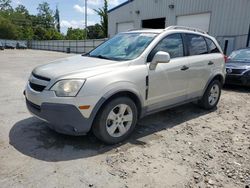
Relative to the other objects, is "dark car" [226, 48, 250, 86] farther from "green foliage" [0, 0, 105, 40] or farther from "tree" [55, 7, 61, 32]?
"tree" [55, 7, 61, 32]

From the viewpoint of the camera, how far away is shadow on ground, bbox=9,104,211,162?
352 cm

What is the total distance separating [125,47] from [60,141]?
1.94m

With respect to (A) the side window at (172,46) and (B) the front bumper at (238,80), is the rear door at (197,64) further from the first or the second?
(B) the front bumper at (238,80)

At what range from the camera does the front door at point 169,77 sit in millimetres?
4184

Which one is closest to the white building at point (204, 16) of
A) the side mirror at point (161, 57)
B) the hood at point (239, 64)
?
the hood at point (239, 64)

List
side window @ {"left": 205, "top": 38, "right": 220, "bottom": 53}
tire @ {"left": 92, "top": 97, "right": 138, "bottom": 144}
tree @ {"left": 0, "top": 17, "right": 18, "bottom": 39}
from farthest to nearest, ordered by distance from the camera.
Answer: tree @ {"left": 0, "top": 17, "right": 18, "bottom": 39} → side window @ {"left": 205, "top": 38, "right": 220, "bottom": 53} → tire @ {"left": 92, "top": 97, "right": 138, "bottom": 144}

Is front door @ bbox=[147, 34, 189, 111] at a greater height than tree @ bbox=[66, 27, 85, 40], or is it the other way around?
tree @ bbox=[66, 27, 85, 40]

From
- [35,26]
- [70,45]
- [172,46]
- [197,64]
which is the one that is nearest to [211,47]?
[197,64]

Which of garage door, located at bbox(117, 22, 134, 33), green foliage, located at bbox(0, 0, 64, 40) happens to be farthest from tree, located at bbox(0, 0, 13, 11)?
garage door, located at bbox(117, 22, 134, 33)

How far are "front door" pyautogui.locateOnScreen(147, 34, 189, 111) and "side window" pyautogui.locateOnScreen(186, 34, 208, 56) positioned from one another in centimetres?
27

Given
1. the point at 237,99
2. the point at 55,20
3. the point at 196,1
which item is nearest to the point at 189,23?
the point at 196,1

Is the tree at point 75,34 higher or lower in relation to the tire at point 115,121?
higher

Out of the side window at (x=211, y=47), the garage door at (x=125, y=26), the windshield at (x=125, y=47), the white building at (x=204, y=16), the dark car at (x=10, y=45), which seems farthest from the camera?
the dark car at (x=10, y=45)

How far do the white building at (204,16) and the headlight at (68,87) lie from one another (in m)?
12.3
